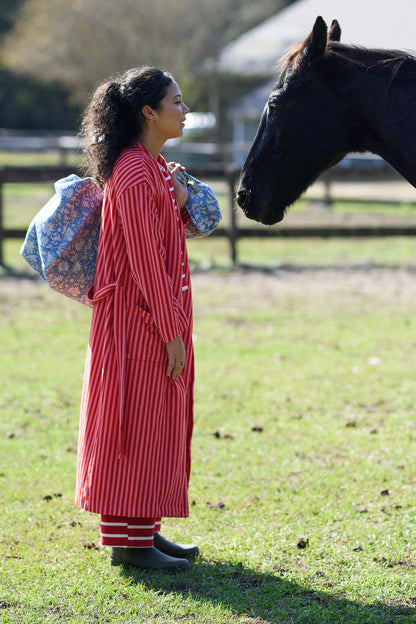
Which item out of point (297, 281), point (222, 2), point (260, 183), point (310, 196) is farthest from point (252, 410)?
point (222, 2)

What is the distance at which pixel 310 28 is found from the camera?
115 feet

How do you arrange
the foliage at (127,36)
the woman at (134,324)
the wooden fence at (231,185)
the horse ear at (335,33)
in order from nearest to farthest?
the woman at (134,324), the horse ear at (335,33), the wooden fence at (231,185), the foliage at (127,36)

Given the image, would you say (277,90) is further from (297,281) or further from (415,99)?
(297,281)

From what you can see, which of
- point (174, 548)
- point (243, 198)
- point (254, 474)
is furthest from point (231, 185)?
point (174, 548)

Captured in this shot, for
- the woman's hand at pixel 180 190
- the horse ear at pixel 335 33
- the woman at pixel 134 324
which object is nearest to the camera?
the woman at pixel 134 324

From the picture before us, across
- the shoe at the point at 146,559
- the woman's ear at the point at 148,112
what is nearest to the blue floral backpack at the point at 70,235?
the woman's ear at the point at 148,112

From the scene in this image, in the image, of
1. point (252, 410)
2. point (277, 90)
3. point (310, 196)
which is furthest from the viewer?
point (310, 196)

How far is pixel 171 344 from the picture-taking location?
3.06 meters

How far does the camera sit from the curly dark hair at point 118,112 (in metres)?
3.04

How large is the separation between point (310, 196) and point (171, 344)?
17845 millimetres

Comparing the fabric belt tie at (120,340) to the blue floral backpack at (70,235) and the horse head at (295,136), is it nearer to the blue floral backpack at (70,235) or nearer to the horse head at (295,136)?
the blue floral backpack at (70,235)

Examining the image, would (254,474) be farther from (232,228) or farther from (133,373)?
(232,228)

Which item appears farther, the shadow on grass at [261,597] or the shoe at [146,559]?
the shoe at [146,559]

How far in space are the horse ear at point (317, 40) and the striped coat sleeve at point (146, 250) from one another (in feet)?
3.17
